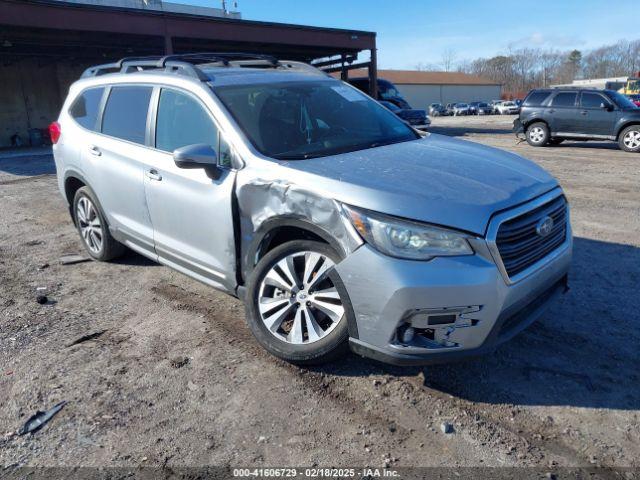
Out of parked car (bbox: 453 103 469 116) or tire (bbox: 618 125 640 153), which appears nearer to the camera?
tire (bbox: 618 125 640 153)

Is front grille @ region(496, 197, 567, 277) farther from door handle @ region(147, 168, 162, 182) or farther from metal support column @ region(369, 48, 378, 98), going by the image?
metal support column @ region(369, 48, 378, 98)

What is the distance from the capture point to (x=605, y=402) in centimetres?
291

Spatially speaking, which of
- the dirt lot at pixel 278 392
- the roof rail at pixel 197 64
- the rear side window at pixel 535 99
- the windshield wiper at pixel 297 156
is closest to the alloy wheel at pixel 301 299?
the dirt lot at pixel 278 392

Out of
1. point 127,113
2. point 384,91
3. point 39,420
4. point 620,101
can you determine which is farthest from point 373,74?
point 39,420

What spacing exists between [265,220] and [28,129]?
89.2 ft

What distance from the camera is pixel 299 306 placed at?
321 centimetres

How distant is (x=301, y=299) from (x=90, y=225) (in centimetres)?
323

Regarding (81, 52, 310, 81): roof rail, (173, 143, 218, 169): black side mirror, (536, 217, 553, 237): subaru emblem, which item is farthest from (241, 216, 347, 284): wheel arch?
(81, 52, 310, 81): roof rail

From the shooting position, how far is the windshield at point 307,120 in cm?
364

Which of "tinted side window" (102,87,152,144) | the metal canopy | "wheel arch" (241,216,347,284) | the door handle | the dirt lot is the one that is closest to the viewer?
the dirt lot

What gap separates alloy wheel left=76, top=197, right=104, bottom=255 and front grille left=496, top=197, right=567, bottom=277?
3961mm

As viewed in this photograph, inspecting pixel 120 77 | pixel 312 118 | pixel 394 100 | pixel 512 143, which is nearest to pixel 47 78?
pixel 394 100

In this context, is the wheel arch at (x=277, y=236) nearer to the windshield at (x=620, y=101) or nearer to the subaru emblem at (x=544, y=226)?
the subaru emblem at (x=544, y=226)

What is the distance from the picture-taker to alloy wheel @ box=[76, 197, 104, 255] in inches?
207
